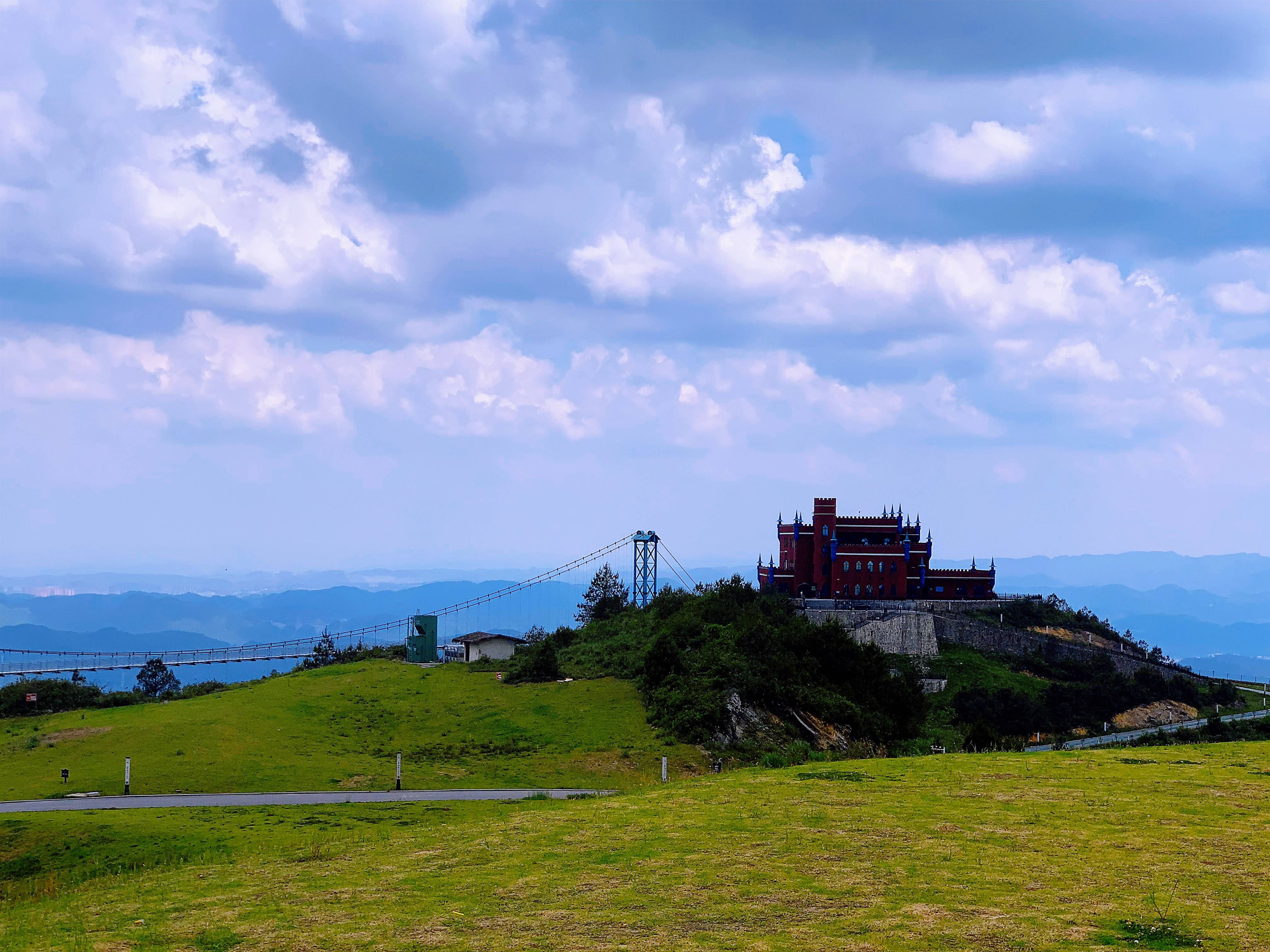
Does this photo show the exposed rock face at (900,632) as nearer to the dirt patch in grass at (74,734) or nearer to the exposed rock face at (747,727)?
the exposed rock face at (747,727)

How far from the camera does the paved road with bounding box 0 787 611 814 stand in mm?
41406

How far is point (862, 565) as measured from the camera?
122 metres

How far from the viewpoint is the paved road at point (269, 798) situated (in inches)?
1630

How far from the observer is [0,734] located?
60.3 meters

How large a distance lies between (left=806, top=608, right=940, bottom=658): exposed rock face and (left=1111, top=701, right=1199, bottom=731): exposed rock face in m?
18.8

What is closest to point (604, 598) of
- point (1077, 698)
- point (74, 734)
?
point (1077, 698)

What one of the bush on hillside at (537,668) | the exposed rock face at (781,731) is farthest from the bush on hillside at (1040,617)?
the exposed rock face at (781,731)

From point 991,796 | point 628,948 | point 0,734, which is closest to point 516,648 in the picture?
point 0,734

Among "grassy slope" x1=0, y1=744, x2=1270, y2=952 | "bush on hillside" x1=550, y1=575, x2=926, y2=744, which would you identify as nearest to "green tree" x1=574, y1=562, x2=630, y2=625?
"bush on hillside" x1=550, y1=575, x2=926, y2=744

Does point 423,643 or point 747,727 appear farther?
point 423,643

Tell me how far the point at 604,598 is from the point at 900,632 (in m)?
33.2

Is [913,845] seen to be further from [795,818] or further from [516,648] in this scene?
[516,648]

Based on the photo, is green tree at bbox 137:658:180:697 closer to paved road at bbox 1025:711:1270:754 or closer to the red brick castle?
the red brick castle

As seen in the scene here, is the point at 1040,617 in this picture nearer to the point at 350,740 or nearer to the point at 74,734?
the point at 350,740
